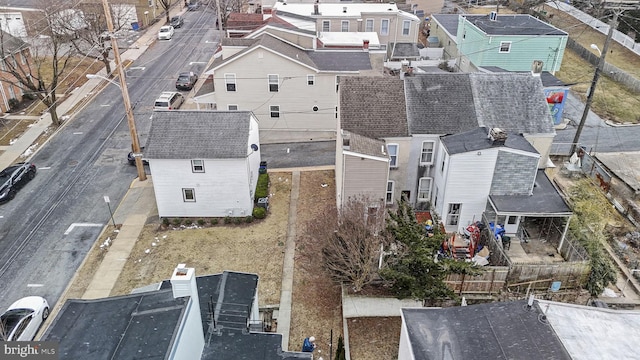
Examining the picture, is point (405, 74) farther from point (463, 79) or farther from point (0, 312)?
point (0, 312)

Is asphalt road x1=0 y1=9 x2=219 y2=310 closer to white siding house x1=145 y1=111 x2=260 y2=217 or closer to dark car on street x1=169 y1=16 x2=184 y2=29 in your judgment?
white siding house x1=145 y1=111 x2=260 y2=217

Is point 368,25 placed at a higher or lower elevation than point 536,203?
higher

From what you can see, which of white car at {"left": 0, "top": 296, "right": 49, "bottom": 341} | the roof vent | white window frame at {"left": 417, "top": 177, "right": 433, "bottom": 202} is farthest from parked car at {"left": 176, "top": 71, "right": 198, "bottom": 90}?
the roof vent

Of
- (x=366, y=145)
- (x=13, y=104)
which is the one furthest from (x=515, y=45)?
(x=13, y=104)

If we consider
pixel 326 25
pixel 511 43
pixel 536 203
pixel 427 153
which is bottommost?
pixel 536 203

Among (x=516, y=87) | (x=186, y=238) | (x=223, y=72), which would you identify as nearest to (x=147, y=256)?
(x=186, y=238)

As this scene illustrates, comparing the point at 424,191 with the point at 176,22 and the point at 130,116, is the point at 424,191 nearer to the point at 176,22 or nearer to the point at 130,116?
the point at 130,116
